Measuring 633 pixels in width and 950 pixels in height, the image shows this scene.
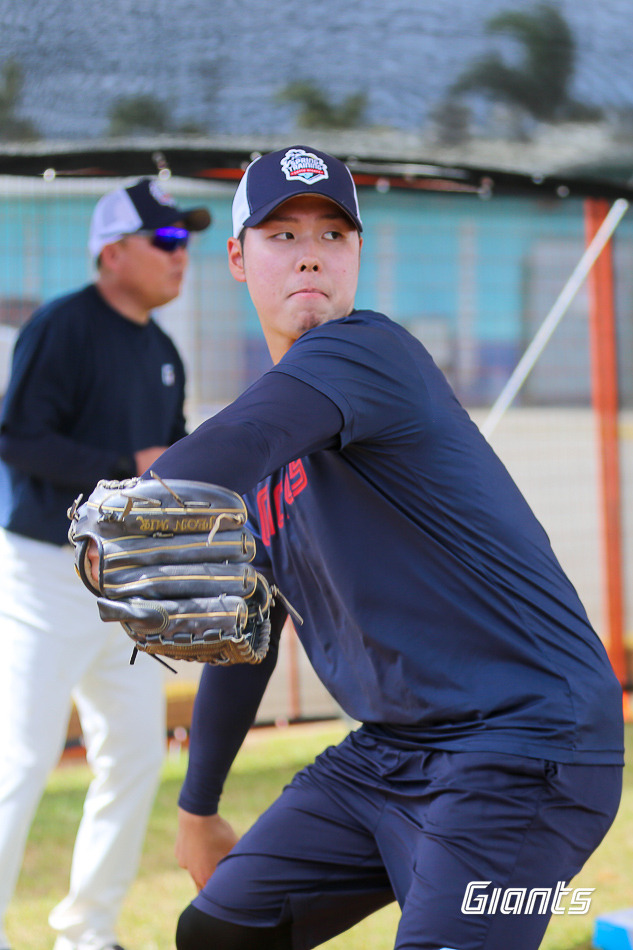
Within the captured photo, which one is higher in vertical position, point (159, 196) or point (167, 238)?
point (159, 196)

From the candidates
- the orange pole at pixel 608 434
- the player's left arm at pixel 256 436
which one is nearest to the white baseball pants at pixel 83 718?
the player's left arm at pixel 256 436

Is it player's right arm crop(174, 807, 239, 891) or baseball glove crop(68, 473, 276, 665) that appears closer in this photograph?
baseball glove crop(68, 473, 276, 665)

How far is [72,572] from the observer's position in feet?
10.6

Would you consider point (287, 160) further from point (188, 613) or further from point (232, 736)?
point (232, 736)

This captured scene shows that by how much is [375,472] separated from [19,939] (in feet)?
7.98

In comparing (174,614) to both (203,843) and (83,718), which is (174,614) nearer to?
(203,843)

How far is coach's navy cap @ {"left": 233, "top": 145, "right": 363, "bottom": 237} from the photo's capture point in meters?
1.72

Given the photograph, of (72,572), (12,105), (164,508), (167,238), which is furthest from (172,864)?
(164,508)

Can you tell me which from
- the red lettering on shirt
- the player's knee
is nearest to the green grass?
the player's knee

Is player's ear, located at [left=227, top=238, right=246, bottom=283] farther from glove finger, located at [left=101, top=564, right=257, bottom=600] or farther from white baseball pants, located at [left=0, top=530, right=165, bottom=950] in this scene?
white baseball pants, located at [left=0, top=530, right=165, bottom=950]

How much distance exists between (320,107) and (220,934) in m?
3.45

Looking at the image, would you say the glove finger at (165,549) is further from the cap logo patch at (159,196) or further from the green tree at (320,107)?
the green tree at (320,107)

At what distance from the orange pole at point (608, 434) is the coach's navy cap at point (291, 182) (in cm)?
434

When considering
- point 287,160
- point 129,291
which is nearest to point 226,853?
point 287,160
